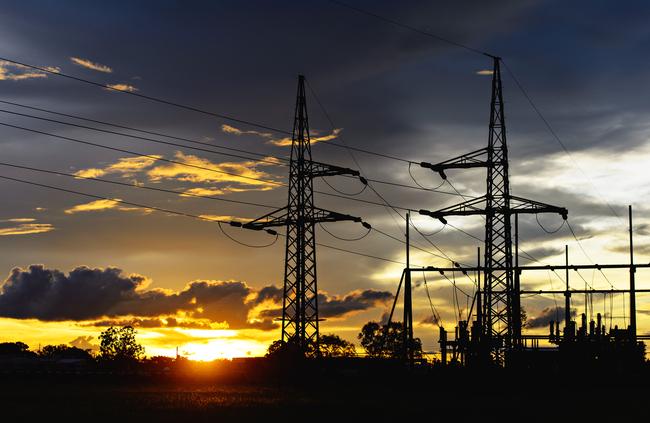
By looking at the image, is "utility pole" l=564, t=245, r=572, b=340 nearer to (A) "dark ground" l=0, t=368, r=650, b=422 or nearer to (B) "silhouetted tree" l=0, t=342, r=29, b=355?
(A) "dark ground" l=0, t=368, r=650, b=422

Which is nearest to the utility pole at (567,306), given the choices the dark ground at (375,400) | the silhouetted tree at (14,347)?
the dark ground at (375,400)

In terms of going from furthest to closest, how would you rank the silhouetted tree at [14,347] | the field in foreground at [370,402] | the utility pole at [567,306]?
the silhouetted tree at [14,347] → the utility pole at [567,306] → the field in foreground at [370,402]

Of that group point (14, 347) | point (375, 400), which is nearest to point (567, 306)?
point (375, 400)

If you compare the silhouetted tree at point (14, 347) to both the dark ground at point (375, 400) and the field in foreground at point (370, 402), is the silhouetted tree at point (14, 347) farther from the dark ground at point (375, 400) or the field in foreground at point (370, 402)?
the field in foreground at point (370, 402)

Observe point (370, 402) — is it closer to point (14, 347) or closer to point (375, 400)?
point (375, 400)

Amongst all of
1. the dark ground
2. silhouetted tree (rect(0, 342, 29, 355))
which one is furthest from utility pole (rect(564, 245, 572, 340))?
silhouetted tree (rect(0, 342, 29, 355))

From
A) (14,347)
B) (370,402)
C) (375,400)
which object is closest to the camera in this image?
(370,402)

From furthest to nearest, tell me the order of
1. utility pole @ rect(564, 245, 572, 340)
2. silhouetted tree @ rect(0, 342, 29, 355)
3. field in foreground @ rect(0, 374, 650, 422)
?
silhouetted tree @ rect(0, 342, 29, 355) < utility pole @ rect(564, 245, 572, 340) < field in foreground @ rect(0, 374, 650, 422)

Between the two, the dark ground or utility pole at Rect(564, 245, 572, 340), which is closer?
the dark ground

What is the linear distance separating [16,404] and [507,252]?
3336 centimetres

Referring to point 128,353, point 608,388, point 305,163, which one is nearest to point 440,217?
point 305,163

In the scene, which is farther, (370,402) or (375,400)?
(375,400)

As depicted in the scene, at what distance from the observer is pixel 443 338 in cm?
6912

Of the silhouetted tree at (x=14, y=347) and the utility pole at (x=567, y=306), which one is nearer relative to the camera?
the utility pole at (x=567, y=306)
